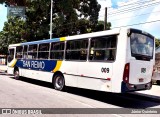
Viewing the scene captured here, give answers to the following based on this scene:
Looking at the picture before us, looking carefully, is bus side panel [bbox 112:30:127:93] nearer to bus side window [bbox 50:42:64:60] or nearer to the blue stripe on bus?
bus side window [bbox 50:42:64:60]

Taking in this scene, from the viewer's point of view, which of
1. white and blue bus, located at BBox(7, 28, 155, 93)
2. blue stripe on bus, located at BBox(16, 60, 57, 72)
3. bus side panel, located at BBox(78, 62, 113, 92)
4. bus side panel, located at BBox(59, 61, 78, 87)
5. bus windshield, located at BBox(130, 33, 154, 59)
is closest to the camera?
white and blue bus, located at BBox(7, 28, 155, 93)

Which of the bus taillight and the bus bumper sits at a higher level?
the bus taillight

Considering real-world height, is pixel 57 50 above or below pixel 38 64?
above

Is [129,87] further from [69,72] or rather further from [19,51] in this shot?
[19,51]

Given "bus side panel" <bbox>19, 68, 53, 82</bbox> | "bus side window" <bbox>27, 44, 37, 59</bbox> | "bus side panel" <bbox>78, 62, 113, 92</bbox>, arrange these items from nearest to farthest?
"bus side panel" <bbox>78, 62, 113, 92</bbox> < "bus side panel" <bbox>19, 68, 53, 82</bbox> < "bus side window" <bbox>27, 44, 37, 59</bbox>

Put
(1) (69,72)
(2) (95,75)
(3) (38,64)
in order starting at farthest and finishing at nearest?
(3) (38,64) → (1) (69,72) → (2) (95,75)

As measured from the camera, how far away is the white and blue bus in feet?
31.6

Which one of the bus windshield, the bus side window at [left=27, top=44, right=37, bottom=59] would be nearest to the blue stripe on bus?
the bus side window at [left=27, top=44, right=37, bottom=59]

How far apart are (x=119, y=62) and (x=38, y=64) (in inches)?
261

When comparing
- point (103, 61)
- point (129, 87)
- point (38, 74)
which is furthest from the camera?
point (38, 74)

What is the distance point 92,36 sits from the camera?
11156 mm

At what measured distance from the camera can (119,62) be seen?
31.6ft

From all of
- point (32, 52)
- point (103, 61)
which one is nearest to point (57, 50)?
point (32, 52)

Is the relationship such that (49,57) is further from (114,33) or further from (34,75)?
(114,33)
